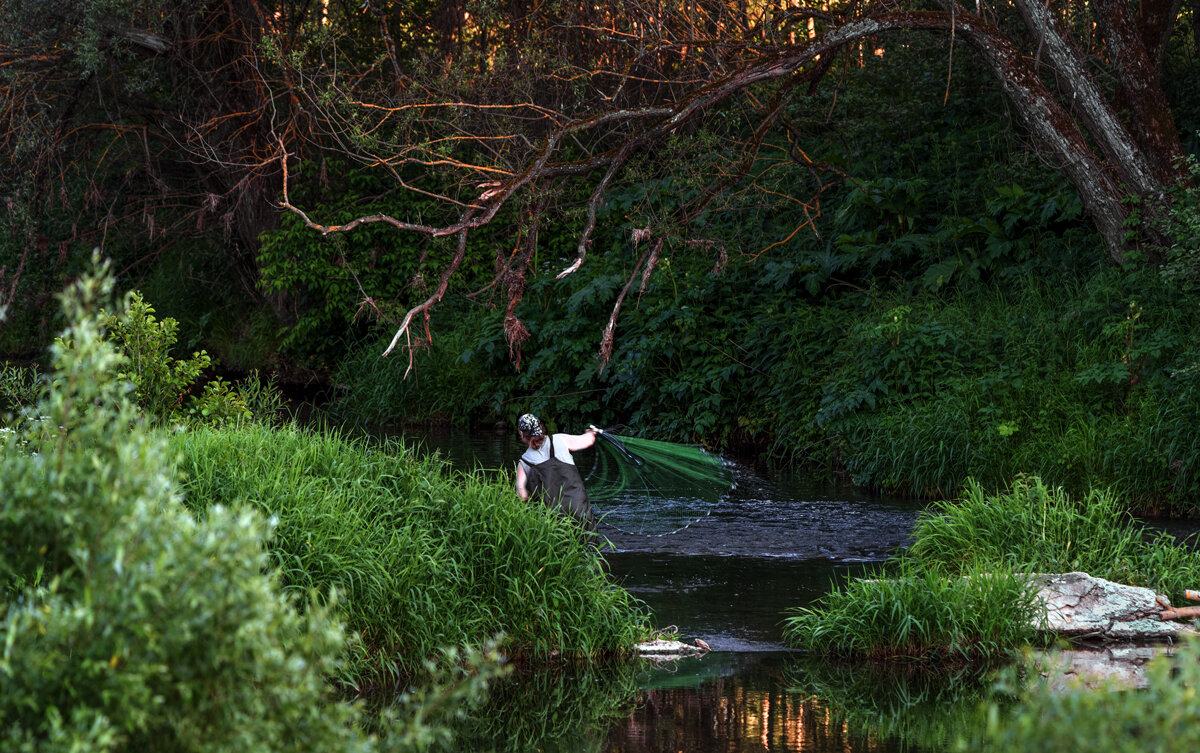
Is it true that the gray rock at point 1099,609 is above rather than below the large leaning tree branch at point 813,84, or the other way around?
below

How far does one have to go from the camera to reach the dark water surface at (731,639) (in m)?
6.54

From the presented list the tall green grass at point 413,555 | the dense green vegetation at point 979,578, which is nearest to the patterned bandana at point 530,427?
the tall green grass at point 413,555

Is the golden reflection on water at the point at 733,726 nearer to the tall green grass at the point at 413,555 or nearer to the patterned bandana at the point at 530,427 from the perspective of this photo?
the tall green grass at the point at 413,555

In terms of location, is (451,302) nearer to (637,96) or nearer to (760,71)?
(637,96)

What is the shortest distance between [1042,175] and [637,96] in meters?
6.44

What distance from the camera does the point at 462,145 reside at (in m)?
20.0

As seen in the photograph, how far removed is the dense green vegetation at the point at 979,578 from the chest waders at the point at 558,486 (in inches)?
64.2

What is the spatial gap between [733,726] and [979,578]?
229 centimetres

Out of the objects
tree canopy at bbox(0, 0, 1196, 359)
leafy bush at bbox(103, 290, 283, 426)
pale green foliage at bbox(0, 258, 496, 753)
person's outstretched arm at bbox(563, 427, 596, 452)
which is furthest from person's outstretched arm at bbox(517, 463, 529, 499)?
pale green foliage at bbox(0, 258, 496, 753)

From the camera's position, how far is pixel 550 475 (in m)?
8.73

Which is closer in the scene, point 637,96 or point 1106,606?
point 1106,606

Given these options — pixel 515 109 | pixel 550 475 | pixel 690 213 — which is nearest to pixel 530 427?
pixel 550 475

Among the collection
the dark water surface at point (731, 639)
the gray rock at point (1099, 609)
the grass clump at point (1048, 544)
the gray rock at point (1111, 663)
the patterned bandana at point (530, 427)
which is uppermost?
the patterned bandana at point (530, 427)

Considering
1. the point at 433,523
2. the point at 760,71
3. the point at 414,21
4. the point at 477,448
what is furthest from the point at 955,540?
the point at 414,21
